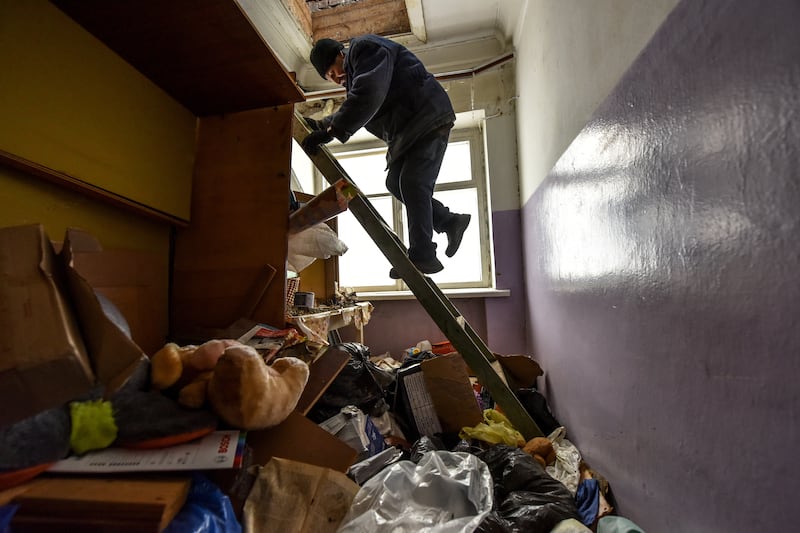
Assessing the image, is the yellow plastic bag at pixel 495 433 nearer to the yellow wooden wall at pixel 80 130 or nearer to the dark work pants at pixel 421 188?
the dark work pants at pixel 421 188

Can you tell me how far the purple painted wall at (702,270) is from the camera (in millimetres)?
448

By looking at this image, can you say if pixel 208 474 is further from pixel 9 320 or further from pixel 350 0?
pixel 350 0

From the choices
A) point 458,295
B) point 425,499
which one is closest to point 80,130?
point 425,499

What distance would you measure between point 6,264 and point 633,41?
4.27 ft

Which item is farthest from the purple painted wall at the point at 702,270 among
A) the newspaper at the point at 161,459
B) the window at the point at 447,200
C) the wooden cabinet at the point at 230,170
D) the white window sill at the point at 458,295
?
the window at the point at 447,200

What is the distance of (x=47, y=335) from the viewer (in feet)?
1.42

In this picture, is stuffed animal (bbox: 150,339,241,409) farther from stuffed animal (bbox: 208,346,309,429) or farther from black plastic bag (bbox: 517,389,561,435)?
black plastic bag (bbox: 517,389,561,435)

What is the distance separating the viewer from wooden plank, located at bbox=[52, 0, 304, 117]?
0.83 m

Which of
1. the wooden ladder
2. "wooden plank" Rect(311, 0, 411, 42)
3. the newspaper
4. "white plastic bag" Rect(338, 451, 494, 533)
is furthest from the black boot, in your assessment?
"wooden plank" Rect(311, 0, 411, 42)

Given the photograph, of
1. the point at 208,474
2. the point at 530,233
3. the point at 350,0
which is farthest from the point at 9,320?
the point at 350,0

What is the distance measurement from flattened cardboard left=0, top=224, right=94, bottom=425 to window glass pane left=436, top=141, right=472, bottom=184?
2.84 m

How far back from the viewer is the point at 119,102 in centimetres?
93

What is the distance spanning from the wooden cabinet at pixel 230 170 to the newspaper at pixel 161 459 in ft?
1.97

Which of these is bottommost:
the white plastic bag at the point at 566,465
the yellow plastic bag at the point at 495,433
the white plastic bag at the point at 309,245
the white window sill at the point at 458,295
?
the white plastic bag at the point at 566,465
